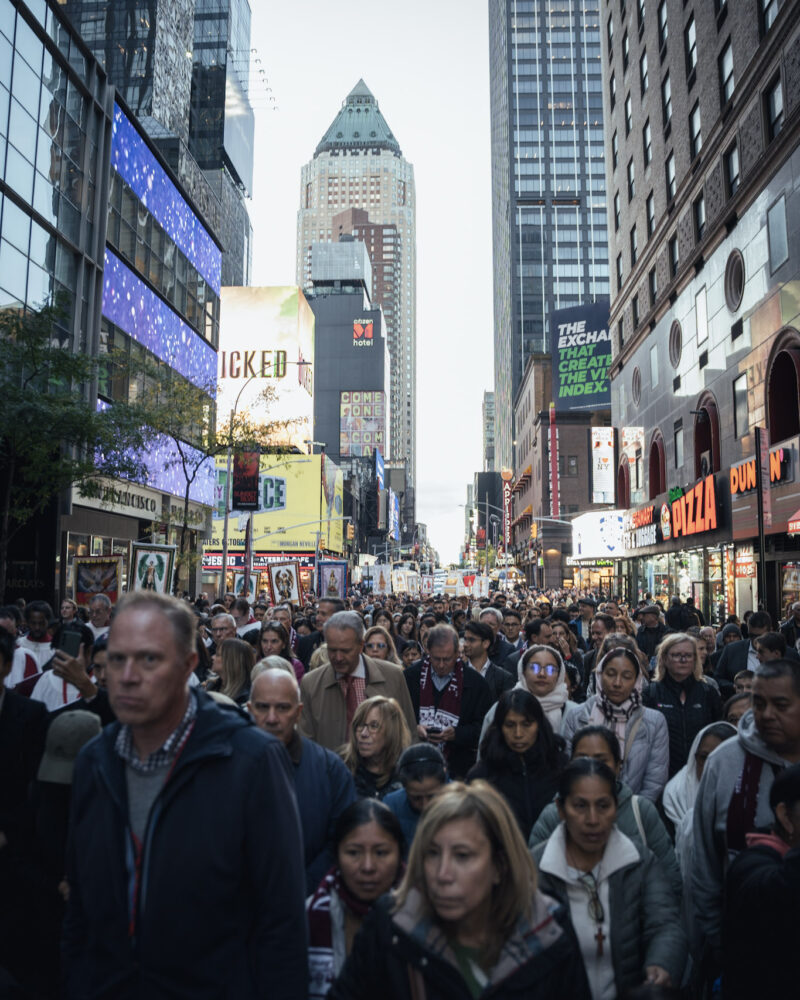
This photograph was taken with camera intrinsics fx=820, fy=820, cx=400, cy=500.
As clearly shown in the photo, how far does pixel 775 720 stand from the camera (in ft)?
13.3

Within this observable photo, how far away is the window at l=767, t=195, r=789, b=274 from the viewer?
23172 mm

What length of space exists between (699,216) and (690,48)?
718cm

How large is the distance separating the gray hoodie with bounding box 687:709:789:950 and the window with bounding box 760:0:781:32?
26794 mm

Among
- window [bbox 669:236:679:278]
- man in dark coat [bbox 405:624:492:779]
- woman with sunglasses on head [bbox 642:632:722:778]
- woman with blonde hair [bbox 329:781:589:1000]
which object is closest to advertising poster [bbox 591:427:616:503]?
window [bbox 669:236:679:278]

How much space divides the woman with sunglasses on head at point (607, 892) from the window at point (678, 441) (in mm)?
33031

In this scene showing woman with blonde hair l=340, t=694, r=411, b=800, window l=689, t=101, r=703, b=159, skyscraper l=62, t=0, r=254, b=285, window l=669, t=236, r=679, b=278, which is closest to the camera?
woman with blonde hair l=340, t=694, r=411, b=800

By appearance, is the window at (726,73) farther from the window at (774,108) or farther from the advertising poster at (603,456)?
the advertising poster at (603,456)

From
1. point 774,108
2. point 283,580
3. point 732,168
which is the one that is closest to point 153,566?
point 283,580

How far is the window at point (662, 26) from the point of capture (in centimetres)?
3666

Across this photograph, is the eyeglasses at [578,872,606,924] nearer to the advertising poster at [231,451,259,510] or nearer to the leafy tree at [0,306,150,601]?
the leafy tree at [0,306,150,601]

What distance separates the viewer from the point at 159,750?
271 cm

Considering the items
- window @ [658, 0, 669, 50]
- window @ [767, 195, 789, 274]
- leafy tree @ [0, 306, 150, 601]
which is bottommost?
leafy tree @ [0, 306, 150, 601]

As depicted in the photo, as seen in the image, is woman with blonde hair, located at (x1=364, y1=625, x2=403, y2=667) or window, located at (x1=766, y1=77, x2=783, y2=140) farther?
window, located at (x1=766, y1=77, x2=783, y2=140)

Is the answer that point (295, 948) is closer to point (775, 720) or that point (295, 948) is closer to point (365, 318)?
point (775, 720)
